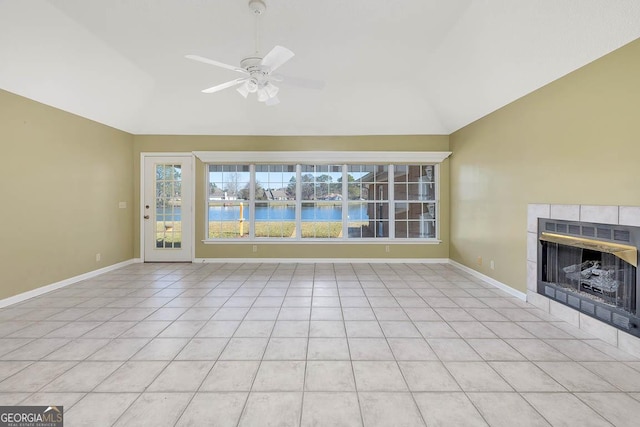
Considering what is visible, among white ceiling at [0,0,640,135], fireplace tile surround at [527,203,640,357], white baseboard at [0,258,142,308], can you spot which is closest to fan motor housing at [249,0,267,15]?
white ceiling at [0,0,640,135]

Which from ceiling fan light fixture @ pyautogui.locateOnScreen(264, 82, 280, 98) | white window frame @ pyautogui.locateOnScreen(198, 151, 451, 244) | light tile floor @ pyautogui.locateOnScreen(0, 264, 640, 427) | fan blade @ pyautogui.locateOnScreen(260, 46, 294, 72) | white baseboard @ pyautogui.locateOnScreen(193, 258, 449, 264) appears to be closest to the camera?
light tile floor @ pyautogui.locateOnScreen(0, 264, 640, 427)

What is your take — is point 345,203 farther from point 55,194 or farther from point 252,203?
point 55,194

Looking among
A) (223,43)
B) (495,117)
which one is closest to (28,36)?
(223,43)

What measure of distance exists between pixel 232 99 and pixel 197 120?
3.03 ft

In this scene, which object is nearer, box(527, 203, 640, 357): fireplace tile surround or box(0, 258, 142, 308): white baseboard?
box(527, 203, 640, 357): fireplace tile surround

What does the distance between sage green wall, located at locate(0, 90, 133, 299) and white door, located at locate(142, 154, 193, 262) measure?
17.7 inches

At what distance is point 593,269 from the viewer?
2.76 meters

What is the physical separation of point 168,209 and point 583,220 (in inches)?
252

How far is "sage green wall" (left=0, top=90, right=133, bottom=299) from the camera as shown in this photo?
3.38 m

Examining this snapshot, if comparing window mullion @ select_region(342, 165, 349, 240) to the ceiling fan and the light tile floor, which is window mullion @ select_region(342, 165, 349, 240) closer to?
the light tile floor

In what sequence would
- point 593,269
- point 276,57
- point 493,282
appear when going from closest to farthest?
point 276,57 → point 593,269 → point 493,282

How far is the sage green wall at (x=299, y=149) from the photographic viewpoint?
5.61 metres

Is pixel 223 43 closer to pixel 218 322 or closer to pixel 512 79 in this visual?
pixel 218 322

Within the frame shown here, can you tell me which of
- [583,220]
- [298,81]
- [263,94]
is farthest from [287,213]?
[583,220]
